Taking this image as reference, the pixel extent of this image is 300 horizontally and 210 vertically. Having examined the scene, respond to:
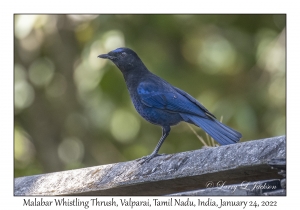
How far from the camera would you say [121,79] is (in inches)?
396

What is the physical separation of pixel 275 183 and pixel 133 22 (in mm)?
7360

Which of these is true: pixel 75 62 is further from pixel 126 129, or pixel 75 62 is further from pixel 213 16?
pixel 213 16

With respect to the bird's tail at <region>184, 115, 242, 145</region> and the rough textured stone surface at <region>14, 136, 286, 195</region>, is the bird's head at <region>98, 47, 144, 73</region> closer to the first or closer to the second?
the bird's tail at <region>184, 115, 242, 145</region>

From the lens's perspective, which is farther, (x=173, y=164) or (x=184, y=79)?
(x=184, y=79)

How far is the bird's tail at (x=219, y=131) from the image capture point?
518 centimetres

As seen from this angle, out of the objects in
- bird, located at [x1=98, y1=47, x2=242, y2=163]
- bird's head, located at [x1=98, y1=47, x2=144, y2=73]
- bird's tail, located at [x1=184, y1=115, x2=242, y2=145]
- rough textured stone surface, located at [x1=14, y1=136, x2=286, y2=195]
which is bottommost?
rough textured stone surface, located at [x1=14, y1=136, x2=286, y2=195]

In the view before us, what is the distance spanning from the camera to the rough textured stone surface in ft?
11.3

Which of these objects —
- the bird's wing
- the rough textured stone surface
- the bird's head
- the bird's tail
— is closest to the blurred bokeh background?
the bird's head

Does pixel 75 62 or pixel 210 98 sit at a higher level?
pixel 75 62

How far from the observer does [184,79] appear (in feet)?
34.0

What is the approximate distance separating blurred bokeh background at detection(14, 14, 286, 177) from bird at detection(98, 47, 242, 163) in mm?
2323

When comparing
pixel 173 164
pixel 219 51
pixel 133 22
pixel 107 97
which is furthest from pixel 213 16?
pixel 173 164

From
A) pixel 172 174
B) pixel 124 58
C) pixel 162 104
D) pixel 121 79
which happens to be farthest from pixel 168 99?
pixel 121 79

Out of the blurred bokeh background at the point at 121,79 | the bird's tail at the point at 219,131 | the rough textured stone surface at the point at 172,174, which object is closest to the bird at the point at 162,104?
the bird's tail at the point at 219,131
